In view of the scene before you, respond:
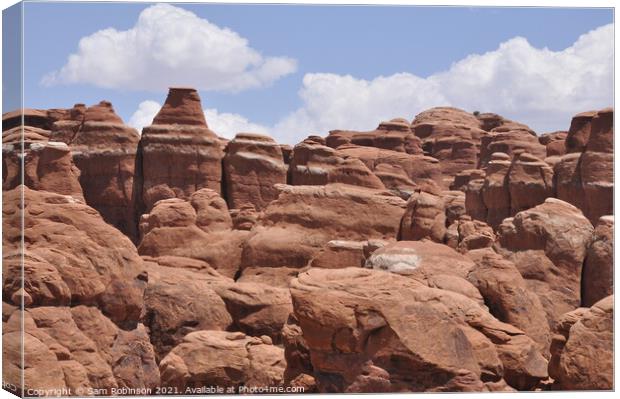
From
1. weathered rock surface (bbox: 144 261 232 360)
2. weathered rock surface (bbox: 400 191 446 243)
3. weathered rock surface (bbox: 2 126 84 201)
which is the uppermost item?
weathered rock surface (bbox: 2 126 84 201)

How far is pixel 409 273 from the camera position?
2333cm

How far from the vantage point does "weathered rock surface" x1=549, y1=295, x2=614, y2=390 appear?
52.2 ft

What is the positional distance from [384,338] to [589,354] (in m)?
3.04

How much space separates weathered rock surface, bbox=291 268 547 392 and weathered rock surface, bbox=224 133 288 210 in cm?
2899

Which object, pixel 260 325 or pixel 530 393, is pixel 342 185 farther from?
pixel 530 393

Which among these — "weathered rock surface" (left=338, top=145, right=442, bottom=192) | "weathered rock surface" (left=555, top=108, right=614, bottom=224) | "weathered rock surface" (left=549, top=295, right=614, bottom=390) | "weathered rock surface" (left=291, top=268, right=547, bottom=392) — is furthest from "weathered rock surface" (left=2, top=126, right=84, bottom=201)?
"weathered rock surface" (left=338, top=145, right=442, bottom=192)

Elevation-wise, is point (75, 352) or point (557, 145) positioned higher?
point (557, 145)

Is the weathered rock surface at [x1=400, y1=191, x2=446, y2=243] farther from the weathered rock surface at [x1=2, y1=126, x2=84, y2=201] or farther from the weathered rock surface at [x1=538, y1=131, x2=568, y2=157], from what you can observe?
the weathered rock surface at [x1=538, y1=131, x2=568, y2=157]

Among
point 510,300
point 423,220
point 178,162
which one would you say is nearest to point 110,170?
point 178,162

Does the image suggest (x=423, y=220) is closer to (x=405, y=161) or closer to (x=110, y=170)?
(x=110, y=170)

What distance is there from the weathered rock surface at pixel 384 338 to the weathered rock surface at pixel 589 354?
111 centimetres

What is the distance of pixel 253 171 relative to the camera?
4641 centimetres

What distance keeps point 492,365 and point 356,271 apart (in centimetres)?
253

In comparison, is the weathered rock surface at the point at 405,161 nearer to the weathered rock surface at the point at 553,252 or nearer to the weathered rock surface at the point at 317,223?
the weathered rock surface at the point at 317,223
